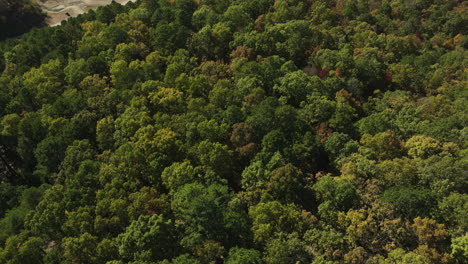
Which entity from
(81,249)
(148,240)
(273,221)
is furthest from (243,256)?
(81,249)

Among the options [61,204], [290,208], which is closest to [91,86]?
[61,204]

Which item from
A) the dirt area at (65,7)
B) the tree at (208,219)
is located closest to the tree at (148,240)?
the tree at (208,219)

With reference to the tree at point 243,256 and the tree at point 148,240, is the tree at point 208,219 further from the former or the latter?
the tree at point 243,256

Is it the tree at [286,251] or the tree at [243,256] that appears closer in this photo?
the tree at [243,256]

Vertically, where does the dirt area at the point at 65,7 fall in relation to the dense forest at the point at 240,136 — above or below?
above

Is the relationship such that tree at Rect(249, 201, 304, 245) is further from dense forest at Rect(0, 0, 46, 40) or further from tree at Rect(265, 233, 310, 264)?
dense forest at Rect(0, 0, 46, 40)

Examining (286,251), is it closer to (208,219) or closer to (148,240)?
(208,219)
